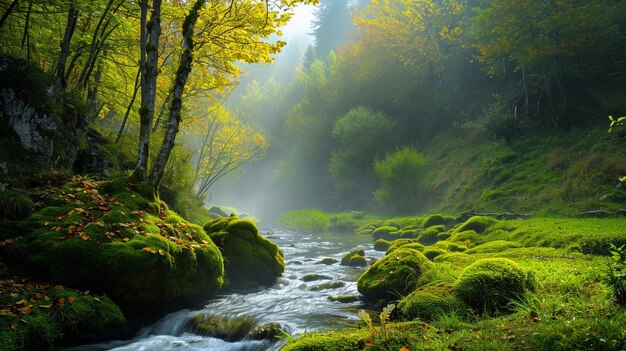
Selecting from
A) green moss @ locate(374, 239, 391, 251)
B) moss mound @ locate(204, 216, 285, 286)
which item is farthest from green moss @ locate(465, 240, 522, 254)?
green moss @ locate(374, 239, 391, 251)

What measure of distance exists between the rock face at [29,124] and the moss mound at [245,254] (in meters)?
4.23

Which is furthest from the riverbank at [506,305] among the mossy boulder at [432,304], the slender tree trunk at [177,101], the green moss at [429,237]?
the green moss at [429,237]

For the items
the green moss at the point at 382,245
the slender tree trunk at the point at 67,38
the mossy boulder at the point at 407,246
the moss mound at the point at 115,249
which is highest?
the slender tree trunk at the point at 67,38

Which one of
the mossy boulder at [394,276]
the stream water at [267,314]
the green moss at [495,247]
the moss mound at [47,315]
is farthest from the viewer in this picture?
the green moss at [495,247]

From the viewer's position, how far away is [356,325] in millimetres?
5891

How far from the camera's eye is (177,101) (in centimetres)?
818

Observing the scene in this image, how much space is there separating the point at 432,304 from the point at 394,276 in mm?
1786

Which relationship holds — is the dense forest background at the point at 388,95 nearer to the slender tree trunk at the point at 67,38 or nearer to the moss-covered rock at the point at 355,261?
the slender tree trunk at the point at 67,38

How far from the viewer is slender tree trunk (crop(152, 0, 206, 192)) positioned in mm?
8023

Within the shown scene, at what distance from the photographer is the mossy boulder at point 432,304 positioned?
513 centimetres

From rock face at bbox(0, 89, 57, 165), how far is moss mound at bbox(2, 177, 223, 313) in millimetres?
1075

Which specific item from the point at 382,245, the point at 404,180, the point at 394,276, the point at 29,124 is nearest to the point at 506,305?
the point at 394,276

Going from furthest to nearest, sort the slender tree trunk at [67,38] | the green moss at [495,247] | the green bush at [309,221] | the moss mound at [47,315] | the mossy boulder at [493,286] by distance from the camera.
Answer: the green bush at [309,221], the green moss at [495,247], the slender tree trunk at [67,38], the mossy boulder at [493,286], the moss mound at [47,315]

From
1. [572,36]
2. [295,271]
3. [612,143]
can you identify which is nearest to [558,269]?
[295,271]
